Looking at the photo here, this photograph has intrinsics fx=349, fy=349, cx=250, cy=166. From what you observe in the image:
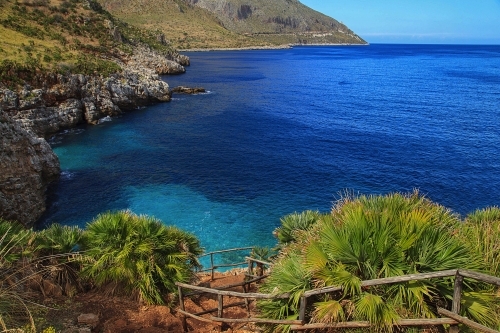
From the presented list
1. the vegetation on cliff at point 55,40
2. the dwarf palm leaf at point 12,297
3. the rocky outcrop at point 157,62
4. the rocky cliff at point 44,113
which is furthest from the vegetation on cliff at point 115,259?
the rocky outcrop at point 157,62

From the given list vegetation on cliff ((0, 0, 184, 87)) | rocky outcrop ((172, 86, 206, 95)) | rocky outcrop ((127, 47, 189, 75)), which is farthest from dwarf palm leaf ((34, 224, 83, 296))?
rocky outcrop ((127, 47, 189, 75))

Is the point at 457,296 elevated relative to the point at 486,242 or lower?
lower

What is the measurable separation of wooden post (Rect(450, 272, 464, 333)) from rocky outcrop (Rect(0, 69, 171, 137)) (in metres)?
42.8

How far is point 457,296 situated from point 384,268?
1.42 metres

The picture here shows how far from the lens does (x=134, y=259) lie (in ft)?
36.8

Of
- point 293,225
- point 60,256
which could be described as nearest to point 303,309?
point 293,225

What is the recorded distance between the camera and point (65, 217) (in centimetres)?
2558

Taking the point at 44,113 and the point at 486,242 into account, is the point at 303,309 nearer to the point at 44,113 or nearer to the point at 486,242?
the point at 486,242

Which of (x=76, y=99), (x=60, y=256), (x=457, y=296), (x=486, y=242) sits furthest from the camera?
(x=76, y=99)

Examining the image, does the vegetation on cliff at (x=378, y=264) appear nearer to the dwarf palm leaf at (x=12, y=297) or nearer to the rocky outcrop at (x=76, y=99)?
the dwarf palm leaf at (x=12, y=297)

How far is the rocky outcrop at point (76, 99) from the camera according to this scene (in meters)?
39.3

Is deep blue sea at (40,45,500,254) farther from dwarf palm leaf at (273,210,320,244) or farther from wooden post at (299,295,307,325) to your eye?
wooden post at (299,295,307,325)

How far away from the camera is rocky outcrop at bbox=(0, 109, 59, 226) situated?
23234 millimetres

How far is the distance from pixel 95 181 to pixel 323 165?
2194cm
